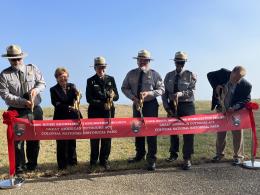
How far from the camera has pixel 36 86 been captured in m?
7.58

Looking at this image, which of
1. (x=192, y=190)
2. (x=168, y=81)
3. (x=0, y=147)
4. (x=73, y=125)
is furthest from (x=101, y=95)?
(x=0, y=147)

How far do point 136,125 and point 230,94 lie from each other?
208 centimetres

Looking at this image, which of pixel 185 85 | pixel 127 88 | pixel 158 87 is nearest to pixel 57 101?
pixel 127 88

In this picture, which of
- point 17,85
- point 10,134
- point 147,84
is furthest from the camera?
point 147,84

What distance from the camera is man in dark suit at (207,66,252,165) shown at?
26.6 feet

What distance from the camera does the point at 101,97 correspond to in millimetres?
7754

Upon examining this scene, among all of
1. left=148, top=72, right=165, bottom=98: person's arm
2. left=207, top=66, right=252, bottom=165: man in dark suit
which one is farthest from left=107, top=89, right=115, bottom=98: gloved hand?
left=207, top=66, right=252, bottom=165: man in dark suit

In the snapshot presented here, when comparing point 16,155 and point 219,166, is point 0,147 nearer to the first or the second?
point 16,155

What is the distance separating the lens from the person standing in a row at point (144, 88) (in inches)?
313

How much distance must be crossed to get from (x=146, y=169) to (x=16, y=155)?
8.01ft

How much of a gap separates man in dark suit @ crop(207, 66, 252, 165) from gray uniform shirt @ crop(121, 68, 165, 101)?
3.88ft

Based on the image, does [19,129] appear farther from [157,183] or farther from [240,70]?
[240,70]

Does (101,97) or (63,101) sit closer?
(63,101)

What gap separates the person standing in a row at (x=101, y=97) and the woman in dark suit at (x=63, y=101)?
0.34 meters
